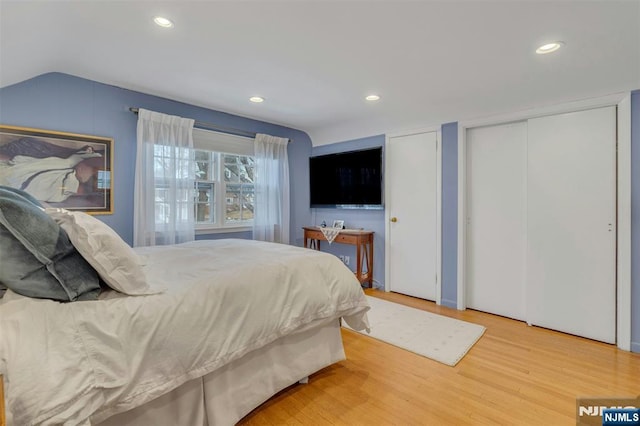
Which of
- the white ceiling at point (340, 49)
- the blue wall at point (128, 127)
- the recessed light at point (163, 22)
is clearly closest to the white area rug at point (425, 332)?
the blue wall at point (128, 127)

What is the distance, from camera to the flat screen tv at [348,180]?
4055mm

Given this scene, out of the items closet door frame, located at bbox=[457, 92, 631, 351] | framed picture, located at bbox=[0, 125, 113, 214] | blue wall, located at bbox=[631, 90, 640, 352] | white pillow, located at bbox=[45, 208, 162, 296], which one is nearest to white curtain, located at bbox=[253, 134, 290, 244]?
framed picture, located at bbox=[0, 125, 113, 214]

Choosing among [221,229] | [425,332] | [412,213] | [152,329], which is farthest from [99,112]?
[425,332]

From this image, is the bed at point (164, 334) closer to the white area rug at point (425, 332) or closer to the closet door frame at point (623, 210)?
the white area rug at point (425, 332)

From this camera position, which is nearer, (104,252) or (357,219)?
(104,252)

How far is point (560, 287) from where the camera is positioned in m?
2.86

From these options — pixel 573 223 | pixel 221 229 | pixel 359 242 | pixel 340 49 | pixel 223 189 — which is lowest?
pixel 359 242

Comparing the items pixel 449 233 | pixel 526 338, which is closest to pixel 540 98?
pixel 449 233

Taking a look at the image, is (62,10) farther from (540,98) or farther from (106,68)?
(540,98)

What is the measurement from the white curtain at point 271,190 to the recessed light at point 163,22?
2149 millimetres

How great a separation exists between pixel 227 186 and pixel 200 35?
7.01ft

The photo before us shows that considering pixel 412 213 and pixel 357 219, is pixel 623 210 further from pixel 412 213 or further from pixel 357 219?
pixel 357 219

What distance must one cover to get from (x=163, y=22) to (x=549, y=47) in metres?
2.52

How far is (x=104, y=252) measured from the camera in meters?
1.23
